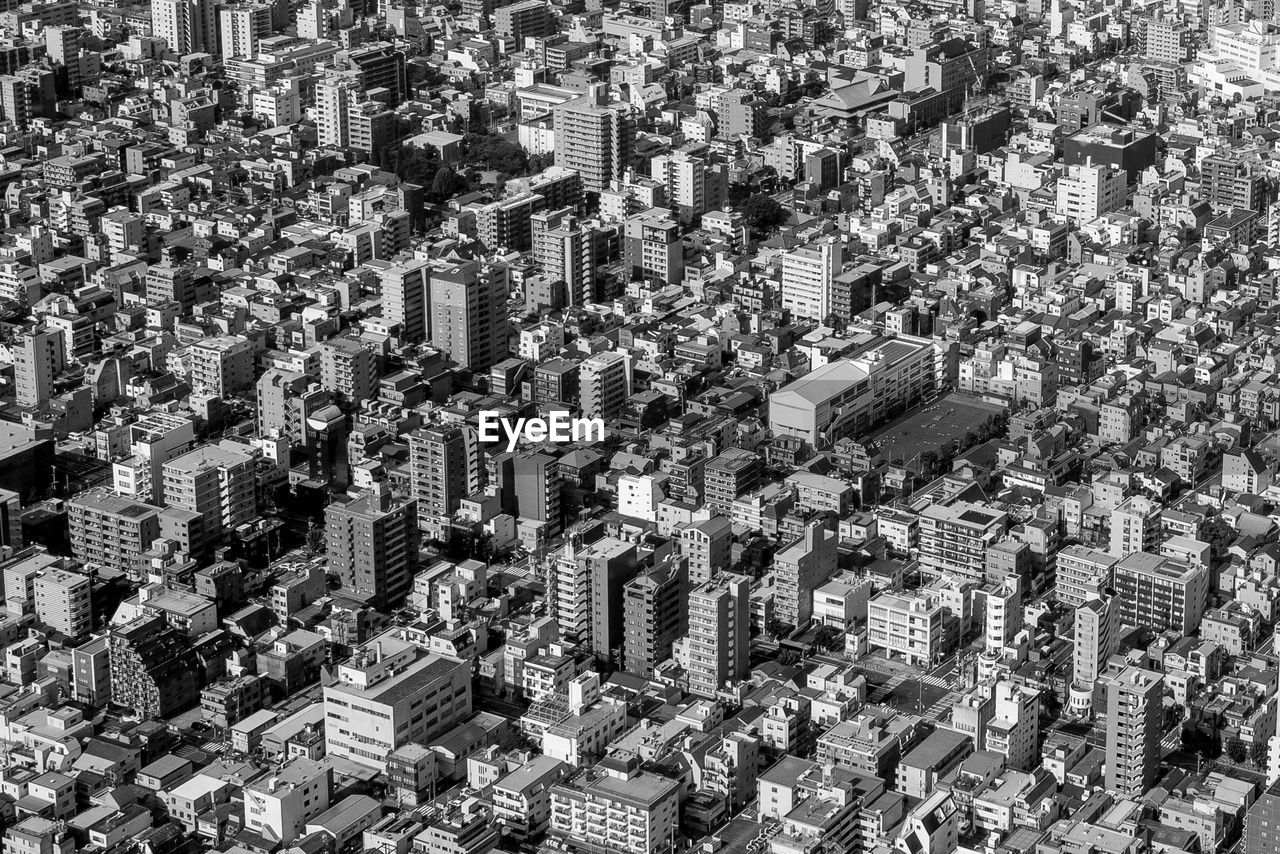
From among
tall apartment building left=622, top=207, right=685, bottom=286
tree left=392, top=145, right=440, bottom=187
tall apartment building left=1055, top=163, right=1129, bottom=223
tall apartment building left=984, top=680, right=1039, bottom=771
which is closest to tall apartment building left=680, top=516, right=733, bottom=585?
tall apartment building left=984, top=680, right=1039, bottom=771

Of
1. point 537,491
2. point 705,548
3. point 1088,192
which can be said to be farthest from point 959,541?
point 1088,192

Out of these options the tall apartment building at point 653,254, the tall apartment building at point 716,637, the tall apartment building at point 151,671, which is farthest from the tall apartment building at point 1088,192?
the tall apartment building at point 151,671

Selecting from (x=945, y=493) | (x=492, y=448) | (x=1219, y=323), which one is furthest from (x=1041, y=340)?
(x=492, y=448)

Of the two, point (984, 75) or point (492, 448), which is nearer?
point (492, 448)

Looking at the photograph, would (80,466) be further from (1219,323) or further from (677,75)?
(677,75)

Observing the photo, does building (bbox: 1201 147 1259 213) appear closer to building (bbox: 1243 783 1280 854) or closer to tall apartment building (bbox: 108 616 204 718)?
building (bbox: 1243 783 1280 854)
